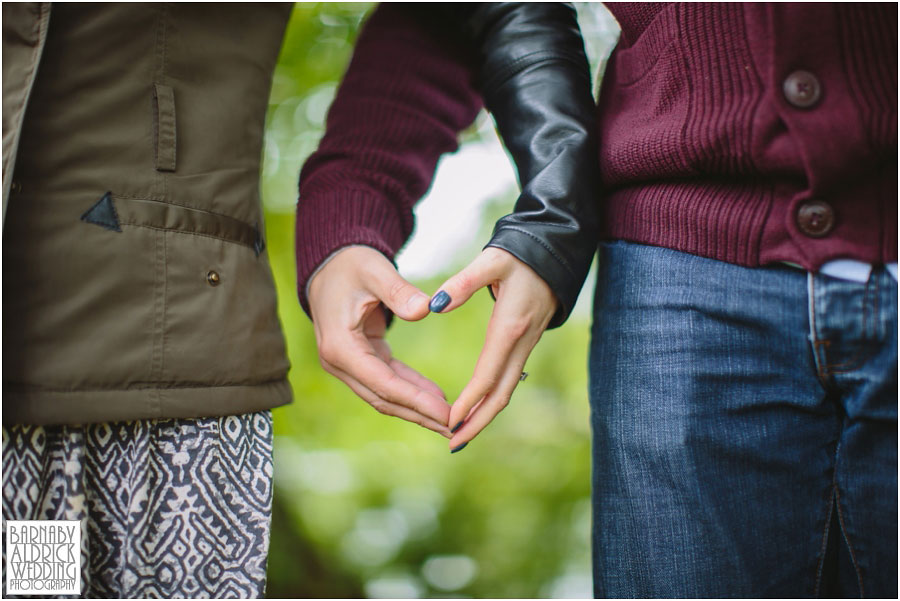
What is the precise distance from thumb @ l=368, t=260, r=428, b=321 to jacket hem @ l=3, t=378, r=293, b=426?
0.75 ft

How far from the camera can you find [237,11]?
3.00ft

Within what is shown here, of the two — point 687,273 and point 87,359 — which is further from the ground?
point 687,273

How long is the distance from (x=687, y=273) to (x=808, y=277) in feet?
0.42

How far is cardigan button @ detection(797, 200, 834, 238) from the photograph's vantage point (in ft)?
2.17

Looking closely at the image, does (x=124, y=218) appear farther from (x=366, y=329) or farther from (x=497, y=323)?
(x=497, y=323)

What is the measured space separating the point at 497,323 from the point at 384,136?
1.29ft

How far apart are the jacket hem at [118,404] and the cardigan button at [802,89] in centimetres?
74

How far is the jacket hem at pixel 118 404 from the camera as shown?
76 centimetres

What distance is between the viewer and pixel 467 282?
774mm

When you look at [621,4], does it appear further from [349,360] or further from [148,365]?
[148,365]

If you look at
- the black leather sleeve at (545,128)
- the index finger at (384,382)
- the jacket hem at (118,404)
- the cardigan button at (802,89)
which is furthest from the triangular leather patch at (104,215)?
the cardigan button at (802,89)

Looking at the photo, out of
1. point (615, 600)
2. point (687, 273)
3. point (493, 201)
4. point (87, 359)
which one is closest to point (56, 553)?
point (87, 359)

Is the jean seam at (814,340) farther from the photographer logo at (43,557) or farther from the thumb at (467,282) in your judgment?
the photographer logo at (43,557)

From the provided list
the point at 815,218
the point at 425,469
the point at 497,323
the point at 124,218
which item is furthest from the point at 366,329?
the point at 425,469
